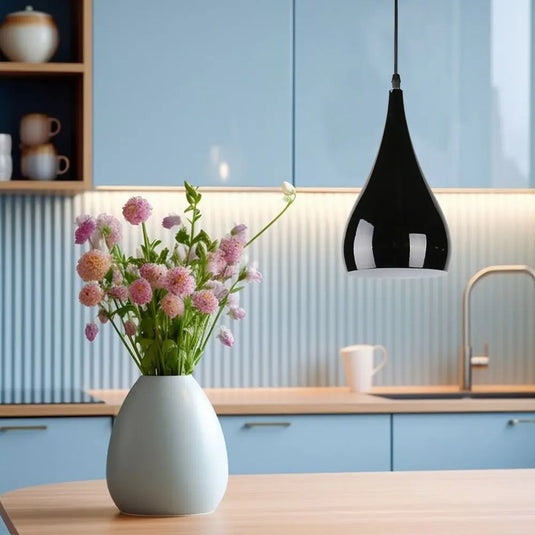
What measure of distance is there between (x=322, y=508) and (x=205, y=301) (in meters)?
0.40

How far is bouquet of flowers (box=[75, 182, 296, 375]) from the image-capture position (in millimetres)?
1822

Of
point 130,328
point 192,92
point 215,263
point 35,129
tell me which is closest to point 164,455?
point 130,328

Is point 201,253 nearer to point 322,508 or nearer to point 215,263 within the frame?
point 215,263

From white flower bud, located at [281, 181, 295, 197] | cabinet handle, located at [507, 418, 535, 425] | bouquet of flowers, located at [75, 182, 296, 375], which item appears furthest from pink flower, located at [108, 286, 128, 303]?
cabinet handle, located at [507, 418, 535, 425]

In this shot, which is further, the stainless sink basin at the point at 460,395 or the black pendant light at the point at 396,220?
the stainless sink basin at the point at 460,395

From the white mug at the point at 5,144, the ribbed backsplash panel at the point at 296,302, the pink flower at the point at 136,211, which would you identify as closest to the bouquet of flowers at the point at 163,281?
the pink flower at the point at 136,211

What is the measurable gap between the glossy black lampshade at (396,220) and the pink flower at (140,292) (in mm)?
384

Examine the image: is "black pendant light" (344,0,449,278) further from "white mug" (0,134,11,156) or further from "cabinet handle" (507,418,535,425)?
"white mug" (0,134,11,156)

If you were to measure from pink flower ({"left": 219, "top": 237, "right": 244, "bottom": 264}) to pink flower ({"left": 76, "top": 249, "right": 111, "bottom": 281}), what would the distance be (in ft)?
0.63

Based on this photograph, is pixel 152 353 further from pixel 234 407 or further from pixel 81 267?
pixel 234 407

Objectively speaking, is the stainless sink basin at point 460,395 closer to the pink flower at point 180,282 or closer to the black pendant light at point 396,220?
the black pendant light at point 396,220

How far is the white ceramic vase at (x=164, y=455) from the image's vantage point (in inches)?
72.6

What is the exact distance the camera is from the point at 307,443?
3383 mm

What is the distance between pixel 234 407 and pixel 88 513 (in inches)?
57.6
